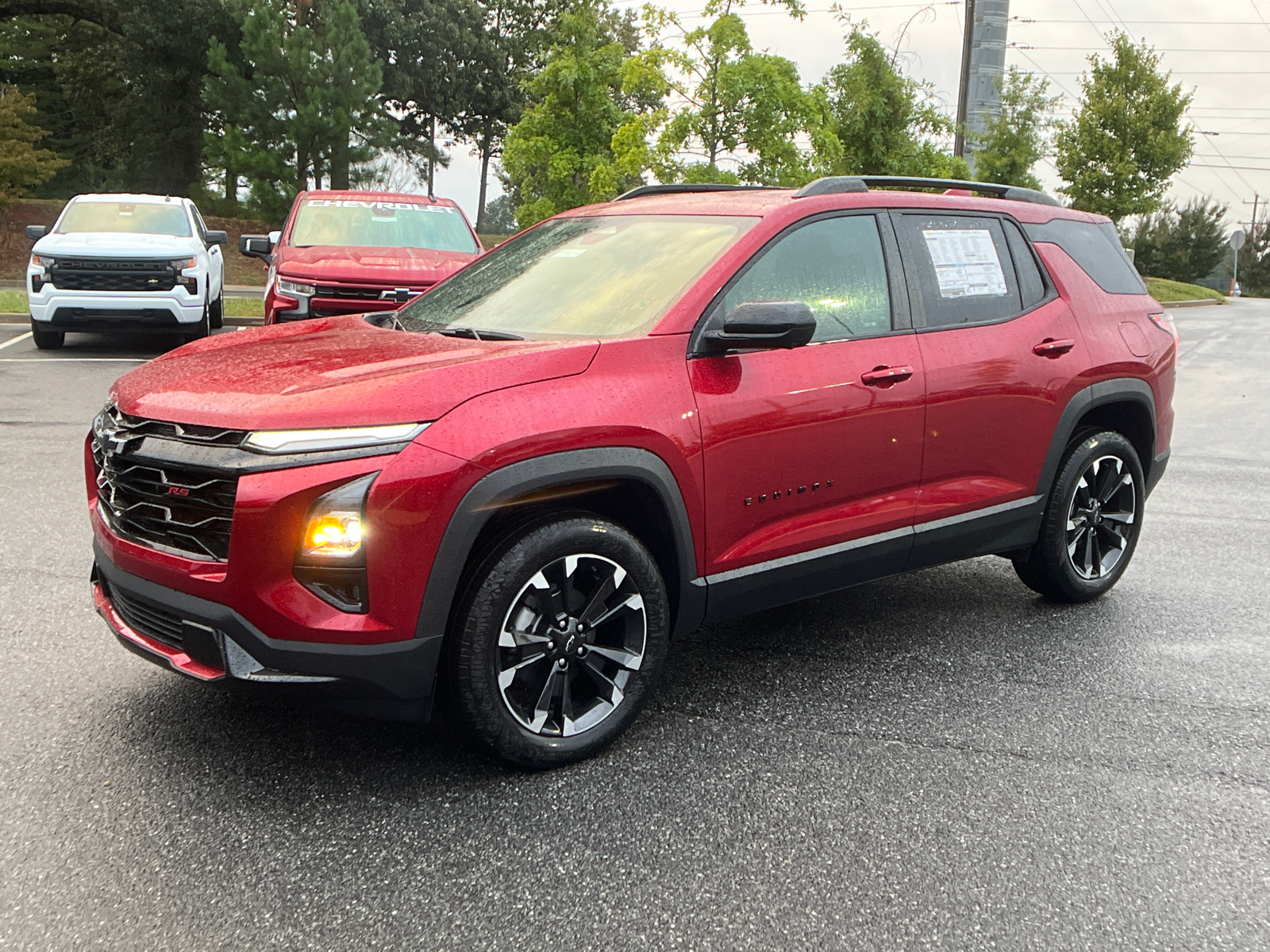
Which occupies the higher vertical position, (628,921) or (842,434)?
(842,434)

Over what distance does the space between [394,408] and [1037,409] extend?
2.82m

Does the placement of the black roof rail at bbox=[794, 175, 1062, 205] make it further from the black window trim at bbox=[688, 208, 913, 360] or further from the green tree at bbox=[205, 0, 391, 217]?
the green tree at bbox=[205, 0, 391, 217]

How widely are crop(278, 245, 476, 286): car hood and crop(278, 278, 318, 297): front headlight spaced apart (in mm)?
64

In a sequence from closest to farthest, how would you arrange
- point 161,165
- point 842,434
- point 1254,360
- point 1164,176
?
point 842,434
point 1254,360
point 1164,176
point 161,165

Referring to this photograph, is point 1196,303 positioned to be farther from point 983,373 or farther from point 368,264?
point 983,373

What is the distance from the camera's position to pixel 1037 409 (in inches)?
189

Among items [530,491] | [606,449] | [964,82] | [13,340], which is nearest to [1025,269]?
[606,449]

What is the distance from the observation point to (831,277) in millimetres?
4238

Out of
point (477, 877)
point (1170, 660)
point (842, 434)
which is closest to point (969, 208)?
point (842, 434)

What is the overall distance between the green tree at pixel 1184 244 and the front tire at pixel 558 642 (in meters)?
60.0

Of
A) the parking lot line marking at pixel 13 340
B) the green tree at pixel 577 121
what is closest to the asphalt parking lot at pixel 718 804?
the parking lot line marking at pixel 13 340

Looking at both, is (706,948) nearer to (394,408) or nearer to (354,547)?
(354,547)

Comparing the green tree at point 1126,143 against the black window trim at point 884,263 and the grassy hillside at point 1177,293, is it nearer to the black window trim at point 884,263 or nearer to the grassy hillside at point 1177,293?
the grassy hillside at point 1177,293

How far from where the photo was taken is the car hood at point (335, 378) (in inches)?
123
